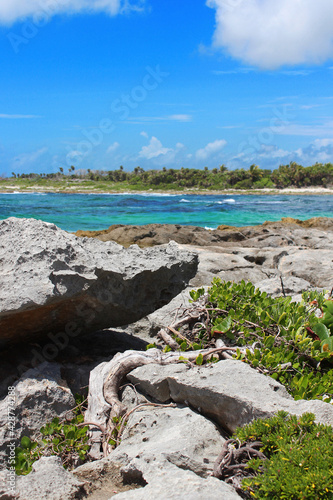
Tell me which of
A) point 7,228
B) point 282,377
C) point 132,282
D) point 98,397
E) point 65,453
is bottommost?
point 65,453

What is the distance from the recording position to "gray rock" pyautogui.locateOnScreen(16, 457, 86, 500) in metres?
2.78

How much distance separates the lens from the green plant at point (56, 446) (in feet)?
11.8

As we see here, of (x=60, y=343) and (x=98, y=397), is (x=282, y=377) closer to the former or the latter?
(x=98, y=397)

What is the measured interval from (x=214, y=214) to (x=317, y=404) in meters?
41.3

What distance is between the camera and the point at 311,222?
25.0m

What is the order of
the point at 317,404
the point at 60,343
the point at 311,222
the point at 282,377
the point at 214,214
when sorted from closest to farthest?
the point at 317,404
the point at 282,377
the point at 60,343
the point at 311,222
the point at 214,214

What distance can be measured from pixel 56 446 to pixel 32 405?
577mm

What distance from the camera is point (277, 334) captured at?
4.29 meters

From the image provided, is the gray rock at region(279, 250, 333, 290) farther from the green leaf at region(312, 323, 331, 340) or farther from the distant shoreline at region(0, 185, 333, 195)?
the distant shoreline at region(0, 185, 333, 195)

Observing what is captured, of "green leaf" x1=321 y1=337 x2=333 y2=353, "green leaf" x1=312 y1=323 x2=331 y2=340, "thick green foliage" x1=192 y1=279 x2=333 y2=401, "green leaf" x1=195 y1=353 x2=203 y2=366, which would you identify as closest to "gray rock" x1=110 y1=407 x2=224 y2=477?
"green leaf" x1=195 y1=353 x2=203 y2=366

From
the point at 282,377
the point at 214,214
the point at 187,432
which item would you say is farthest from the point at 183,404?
the point at 214,214

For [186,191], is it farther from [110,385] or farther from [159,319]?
[110,385]

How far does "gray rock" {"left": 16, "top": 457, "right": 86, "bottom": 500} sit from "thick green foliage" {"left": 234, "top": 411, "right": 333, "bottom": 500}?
1196 mm

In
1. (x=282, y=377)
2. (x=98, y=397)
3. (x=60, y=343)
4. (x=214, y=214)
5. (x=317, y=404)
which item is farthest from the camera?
(x=214, y=214)
